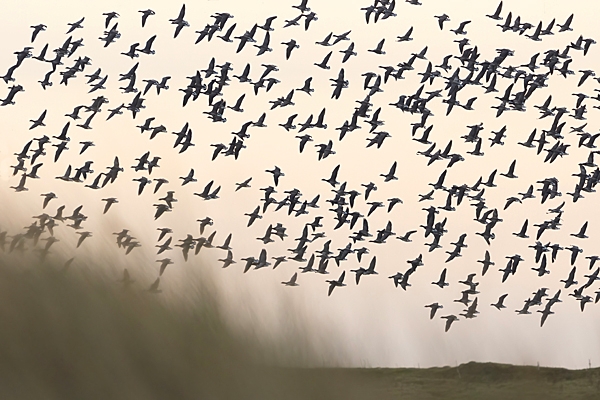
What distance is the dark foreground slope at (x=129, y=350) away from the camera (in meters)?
20.5

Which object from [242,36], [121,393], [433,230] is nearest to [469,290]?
[433,230]

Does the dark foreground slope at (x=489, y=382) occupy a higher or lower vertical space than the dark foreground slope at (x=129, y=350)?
lower

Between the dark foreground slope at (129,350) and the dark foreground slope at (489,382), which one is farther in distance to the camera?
the dark foreground slope at (489,382)

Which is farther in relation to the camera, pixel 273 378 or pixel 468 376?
pixel 468 376

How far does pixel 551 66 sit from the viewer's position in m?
A: 45.8

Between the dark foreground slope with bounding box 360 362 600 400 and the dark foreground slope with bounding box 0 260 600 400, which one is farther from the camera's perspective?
the dark foreground slope with bounding box 360 362 600 400

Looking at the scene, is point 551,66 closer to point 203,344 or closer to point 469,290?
point 469,290

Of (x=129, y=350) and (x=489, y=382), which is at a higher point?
(x=129, y=350)

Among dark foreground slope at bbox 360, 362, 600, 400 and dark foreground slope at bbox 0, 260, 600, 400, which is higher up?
dark foreground slope at bbox 0, 260, 600, 400

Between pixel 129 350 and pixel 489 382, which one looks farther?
pixel 489 382

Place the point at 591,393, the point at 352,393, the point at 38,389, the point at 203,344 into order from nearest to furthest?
the point at 38,389 < the point at 203,344 < the point at 352,393 < the point at 591,393

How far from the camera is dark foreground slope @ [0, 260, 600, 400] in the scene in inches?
808

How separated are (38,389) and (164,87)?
26588 millimetres

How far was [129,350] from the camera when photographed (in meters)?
22.0
